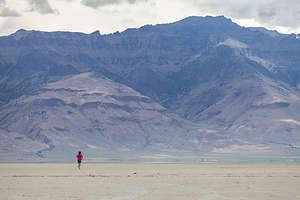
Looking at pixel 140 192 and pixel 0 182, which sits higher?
pixel 0 182

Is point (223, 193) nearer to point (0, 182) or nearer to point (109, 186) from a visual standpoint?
point (109, 186)

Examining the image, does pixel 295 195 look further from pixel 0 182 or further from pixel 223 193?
pixel 0 182

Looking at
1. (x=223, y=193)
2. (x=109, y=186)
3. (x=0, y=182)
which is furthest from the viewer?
(x=0, y=182)

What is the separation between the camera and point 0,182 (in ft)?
139

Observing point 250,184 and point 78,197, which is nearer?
point 78,197

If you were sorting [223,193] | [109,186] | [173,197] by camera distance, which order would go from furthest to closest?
[109,186] → [223,193] → [173,197]

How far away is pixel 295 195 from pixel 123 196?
958cm

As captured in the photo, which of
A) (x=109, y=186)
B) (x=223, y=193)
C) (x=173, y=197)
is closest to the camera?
(x=173, y=197)

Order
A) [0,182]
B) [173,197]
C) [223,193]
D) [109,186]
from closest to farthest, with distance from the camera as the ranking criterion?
[173,197] → [223,193] → [109,186] → [0,182]

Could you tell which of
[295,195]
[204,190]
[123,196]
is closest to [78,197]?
[123,196]

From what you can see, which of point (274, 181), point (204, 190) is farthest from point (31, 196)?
point (274, 181)

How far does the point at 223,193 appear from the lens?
3447 centimetres

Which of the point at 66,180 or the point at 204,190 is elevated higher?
the point at 66,180

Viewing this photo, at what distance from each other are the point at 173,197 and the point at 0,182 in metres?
15.7
